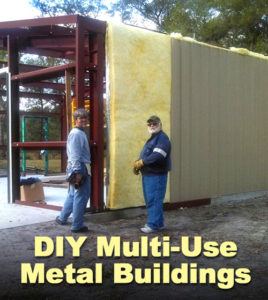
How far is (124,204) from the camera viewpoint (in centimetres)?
772

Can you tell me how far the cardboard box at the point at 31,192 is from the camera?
8.85m

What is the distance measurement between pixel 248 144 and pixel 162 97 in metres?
2.95

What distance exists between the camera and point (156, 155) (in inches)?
255

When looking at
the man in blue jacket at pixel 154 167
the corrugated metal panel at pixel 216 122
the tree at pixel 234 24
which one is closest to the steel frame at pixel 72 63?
the man in blue jacket at pixel 154 167

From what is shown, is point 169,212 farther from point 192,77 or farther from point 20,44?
point 20,44

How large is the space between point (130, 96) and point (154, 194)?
192 cm

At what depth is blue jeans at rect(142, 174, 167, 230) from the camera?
21.5 ft

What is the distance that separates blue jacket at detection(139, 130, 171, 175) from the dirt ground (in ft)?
2.98

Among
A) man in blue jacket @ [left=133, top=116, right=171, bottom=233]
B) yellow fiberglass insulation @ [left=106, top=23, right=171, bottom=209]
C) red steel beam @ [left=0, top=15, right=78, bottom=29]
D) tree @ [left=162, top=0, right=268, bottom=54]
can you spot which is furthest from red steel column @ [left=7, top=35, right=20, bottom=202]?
tree @ [left=162, top=0, right=268, bottom=54]

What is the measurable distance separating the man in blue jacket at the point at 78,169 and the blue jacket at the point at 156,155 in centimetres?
83

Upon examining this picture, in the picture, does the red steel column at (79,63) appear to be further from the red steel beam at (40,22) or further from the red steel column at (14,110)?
the red steel column at (14,110)

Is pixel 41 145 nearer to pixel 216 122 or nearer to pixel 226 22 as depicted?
pixel 216 122

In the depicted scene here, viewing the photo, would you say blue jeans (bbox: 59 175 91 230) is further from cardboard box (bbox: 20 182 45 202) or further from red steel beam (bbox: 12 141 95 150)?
cardboard box (bbox: 20 182 45 202)

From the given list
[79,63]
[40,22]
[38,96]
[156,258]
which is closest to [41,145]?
[79,63]
